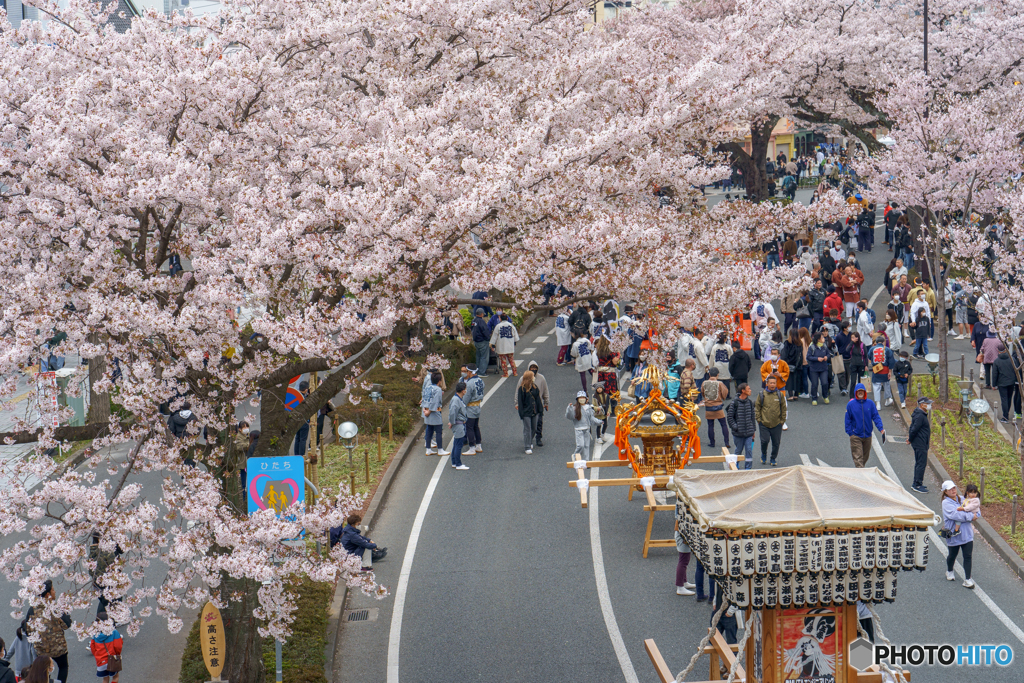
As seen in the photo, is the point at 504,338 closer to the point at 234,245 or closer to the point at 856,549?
the point at 234,245

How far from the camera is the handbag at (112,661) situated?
41.7 ft

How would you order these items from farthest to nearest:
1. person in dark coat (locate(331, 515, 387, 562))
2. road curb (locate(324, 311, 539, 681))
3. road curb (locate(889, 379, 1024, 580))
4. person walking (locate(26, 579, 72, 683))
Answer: road curb (locate(889, 379, 1024, 580)) → person in dark coat (locate(331, 515, 387, 562)) → road curb (locate(324, 311, 539, 681)) → person walking (locate(26, 579, 72, 683))

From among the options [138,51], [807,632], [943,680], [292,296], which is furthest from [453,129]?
[943,680]

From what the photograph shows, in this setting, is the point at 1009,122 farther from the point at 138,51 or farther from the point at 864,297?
the point at 138,51

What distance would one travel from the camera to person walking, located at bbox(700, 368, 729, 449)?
20.2 meters

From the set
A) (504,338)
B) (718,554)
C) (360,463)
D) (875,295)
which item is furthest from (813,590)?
(875,295)

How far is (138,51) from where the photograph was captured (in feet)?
40.7

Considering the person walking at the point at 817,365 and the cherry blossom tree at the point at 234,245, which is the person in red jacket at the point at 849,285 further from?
the cherry blossom tree at the point at 234,245

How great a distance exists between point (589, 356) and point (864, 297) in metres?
14.2

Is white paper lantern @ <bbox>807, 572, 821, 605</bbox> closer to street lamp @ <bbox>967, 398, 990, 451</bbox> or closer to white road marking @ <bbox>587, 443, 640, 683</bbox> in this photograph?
white road marking @ <bbox>587, 443, 640, 683</bbox>

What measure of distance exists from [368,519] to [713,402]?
7.43 m

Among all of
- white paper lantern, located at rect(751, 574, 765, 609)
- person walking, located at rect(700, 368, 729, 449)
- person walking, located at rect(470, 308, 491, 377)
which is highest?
person walking, located at rect(470, 308, 491, 377)

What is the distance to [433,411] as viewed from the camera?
67.6 feet

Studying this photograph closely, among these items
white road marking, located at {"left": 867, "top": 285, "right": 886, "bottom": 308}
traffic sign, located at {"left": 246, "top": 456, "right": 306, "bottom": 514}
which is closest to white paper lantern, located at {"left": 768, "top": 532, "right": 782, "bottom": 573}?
traffic sign, located at {"left": 246, "top": 456, "right": 306, "bottom": 514}
